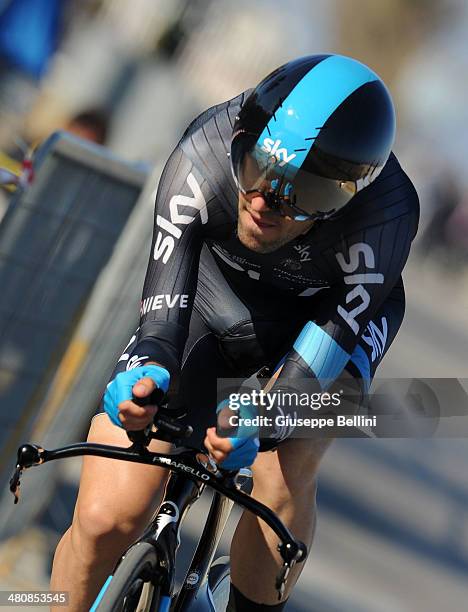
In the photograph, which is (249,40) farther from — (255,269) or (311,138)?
(311,138)

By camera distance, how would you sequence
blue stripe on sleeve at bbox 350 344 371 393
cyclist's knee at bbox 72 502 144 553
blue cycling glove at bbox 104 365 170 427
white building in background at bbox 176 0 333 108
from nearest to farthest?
blue cycling glove at bbox 104 365 170 427
cyclist's knee at bbox 72 502 144 553
blue stripe on sleeve at bbox 350 344 371 393
white building in background at bbox 176 0 333 108

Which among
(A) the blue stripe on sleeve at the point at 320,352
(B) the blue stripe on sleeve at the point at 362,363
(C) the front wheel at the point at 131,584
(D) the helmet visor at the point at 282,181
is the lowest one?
(C) the front wheel at the point at 131,584

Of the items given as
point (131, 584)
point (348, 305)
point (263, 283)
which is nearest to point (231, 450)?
point (131, 584)

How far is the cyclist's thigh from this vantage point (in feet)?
12.3

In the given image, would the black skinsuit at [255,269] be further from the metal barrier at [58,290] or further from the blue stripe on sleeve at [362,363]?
the metal barrier at [58,290]

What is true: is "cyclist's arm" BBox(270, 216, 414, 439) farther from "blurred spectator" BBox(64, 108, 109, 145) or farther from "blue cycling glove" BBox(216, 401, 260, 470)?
"blurred spectator" BBox(64, 108, 109, 145)

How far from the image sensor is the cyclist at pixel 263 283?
354 cm

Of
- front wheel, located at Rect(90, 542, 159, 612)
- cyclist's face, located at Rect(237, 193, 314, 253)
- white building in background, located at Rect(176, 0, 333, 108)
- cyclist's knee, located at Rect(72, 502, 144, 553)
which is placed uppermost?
white building in background, located at Rect(176, 0, 333, 108)

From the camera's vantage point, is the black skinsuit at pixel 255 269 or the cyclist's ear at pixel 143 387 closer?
the cyclist's ear at pixel 143 387

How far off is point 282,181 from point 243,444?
81cm

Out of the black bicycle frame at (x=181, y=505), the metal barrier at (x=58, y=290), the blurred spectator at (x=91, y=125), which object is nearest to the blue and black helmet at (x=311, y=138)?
the black bicycle frame at (x=181, y=505)

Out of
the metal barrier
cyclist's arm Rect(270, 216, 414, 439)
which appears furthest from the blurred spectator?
cyclist's arm Rect(270, 216, 414, 439)

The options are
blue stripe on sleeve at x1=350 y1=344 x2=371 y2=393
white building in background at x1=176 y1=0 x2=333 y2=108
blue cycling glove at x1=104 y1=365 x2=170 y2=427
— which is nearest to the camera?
blue cycling glove at x1=104 y1=365 x2=170 y2=427

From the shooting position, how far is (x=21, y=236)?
5.61m
